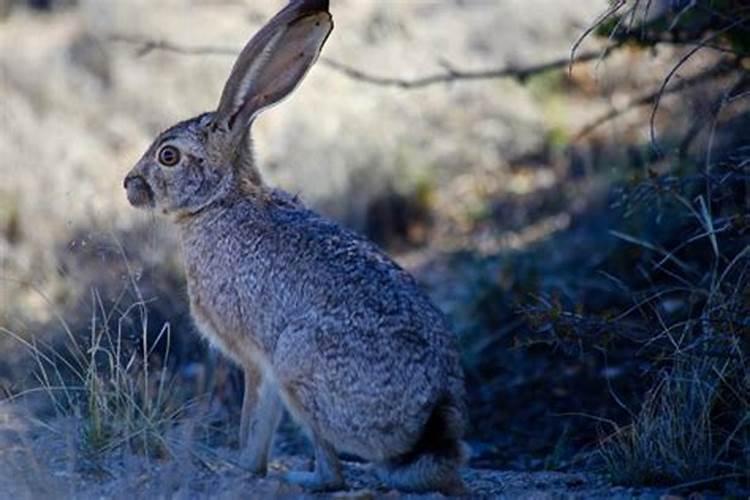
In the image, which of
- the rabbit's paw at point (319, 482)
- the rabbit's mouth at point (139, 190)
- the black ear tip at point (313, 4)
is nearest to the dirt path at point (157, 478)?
the rabbit's paw at point (319, 482)

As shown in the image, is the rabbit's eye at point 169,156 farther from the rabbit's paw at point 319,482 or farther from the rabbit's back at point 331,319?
the rabbit's paw at point 319,482

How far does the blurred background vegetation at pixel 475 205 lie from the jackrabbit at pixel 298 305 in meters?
0.36

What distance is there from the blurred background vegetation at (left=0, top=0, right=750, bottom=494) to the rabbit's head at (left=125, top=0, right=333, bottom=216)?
1.10ft

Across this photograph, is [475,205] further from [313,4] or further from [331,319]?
[331,319]

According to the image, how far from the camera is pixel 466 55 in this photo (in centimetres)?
1572

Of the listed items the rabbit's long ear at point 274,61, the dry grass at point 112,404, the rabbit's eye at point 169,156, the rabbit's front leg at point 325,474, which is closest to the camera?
the rabbit's front leg at point 325,474

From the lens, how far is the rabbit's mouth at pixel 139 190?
279 inches

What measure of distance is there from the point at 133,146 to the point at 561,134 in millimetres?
3531

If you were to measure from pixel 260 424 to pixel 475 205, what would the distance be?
6.59 m

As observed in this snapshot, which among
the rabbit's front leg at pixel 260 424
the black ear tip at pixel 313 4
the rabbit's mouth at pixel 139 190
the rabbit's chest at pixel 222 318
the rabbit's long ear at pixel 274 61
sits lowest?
the rabbit's front leg at pixel 260 424

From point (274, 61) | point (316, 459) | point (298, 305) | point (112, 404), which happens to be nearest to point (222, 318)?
point (298, 305)

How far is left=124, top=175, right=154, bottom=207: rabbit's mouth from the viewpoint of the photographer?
Answer: 7074 mm

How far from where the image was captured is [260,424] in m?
6.86

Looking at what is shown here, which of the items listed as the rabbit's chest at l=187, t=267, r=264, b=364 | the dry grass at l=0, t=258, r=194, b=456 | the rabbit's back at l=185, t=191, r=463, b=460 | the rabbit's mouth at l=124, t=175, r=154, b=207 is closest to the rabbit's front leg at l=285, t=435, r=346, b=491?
the rabbit's back at l=185, t=191, r=463, b=460
